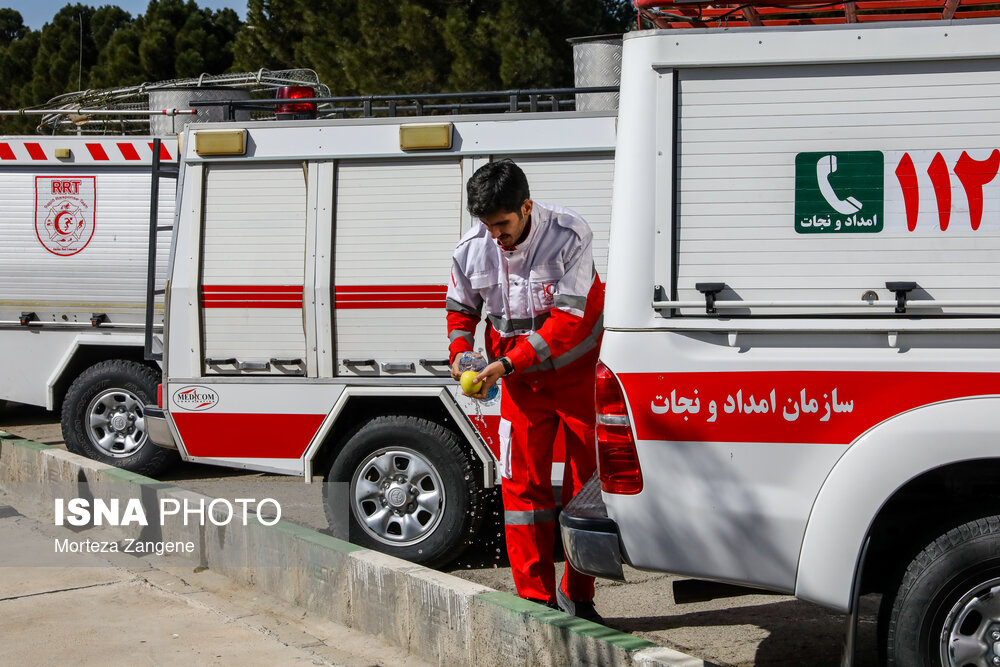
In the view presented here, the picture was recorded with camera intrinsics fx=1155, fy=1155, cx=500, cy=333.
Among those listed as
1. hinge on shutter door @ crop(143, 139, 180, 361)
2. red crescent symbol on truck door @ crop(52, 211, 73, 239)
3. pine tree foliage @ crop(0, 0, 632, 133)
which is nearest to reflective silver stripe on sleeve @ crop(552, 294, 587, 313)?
hinge on shutter door @ crop(143, 139, 180, 361)

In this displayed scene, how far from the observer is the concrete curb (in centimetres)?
396

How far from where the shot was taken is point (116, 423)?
8914 mm

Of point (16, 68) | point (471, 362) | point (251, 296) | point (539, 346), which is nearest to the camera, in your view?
point (539, 346)

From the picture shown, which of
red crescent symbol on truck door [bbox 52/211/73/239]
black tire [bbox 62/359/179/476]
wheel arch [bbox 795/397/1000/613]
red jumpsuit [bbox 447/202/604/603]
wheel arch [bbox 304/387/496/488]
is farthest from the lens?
red crescent symbol on truck door [bbox 52/211/73/239]

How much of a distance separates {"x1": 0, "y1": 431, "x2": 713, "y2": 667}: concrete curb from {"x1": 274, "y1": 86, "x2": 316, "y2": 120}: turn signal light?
2268mm

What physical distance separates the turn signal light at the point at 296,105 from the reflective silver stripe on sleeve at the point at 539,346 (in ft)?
9.19

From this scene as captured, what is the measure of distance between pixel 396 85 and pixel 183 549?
31.6ft

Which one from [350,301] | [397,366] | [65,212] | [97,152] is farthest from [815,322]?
[65,212]

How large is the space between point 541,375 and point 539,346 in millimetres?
203

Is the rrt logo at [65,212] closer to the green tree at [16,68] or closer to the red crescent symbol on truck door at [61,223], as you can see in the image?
the red crescent symbol on truck door at [61,223]

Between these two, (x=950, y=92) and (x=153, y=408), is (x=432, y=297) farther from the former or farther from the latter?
(x=950, y=92)

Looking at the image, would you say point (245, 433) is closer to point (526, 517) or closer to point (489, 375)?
point (526, 517)

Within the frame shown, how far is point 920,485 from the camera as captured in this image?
11.9ft

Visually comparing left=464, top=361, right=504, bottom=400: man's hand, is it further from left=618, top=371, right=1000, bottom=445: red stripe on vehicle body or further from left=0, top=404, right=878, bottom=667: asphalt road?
left=0, top=404, right=878, bottom=667: asphalt road
